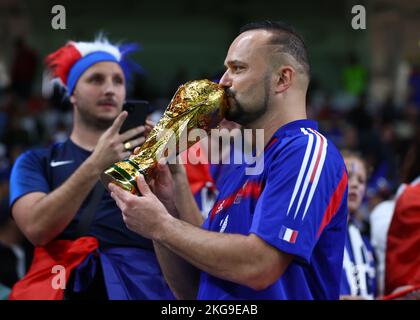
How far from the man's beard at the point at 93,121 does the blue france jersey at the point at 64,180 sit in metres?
0.13

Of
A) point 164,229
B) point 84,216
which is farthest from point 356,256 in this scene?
point 164,229

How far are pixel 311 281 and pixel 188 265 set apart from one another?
0.49 meters

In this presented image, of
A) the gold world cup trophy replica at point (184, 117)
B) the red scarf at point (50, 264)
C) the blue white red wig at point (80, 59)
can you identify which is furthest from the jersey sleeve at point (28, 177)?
the gold world cup trophy replica at point (184, 117)

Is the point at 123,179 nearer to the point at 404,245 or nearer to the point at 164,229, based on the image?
the point at 164,229

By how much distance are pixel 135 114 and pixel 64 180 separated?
53 centimetres

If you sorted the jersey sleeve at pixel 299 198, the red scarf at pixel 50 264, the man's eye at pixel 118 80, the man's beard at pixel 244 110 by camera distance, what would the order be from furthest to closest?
the man's eye at pixel 118 80 < the red scarf at pixel 50 264 < the man's beard at pixel 244 110 < the jersey sleeve at pixel 299 198

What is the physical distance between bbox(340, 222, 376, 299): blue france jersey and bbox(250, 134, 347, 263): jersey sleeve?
1.69 m

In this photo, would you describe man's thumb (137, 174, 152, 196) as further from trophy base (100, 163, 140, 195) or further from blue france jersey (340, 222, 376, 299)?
blue france jersey (340, 222, 376, 299)

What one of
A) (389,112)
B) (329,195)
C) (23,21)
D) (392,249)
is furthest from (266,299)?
(23,21)

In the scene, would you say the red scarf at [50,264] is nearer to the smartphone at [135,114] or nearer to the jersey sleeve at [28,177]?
the jersey sleeve at [28,177]

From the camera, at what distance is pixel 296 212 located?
2205 mm

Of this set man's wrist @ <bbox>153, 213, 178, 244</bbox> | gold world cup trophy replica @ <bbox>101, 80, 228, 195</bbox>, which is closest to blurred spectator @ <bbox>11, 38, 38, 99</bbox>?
gold world cup trophy replica @ <bbox>101, 80, 228, 195</bbox>

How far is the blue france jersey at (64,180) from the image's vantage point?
3387 millimetres
